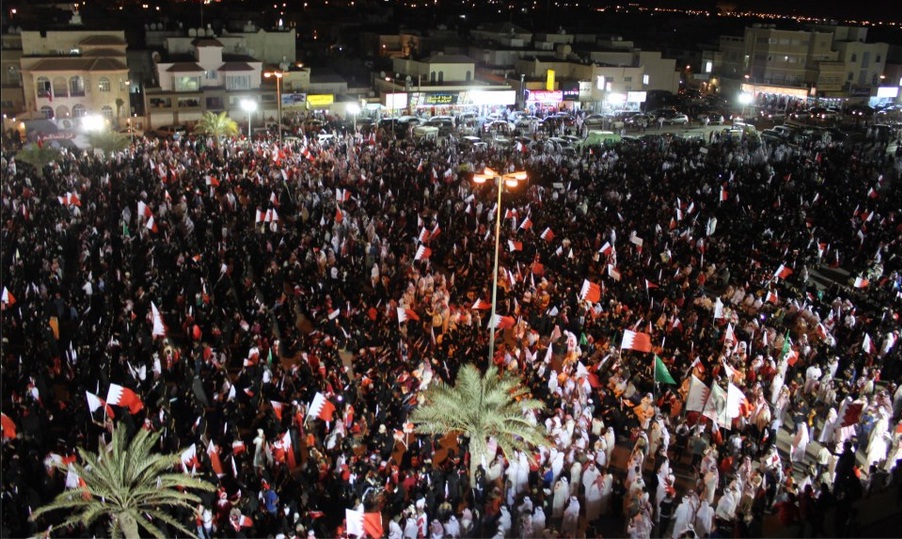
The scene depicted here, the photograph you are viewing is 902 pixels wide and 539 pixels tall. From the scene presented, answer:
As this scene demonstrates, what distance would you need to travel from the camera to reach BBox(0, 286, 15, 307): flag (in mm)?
16781

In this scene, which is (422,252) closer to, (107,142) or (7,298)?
(7,298)

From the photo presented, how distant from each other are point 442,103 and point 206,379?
123 ft

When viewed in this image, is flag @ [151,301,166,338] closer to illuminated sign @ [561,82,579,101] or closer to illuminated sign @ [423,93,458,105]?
illuminated sign @ [423,93,458,105]

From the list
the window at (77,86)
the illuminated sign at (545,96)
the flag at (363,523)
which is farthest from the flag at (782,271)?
the window at (77,86)

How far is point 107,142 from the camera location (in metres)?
35.8

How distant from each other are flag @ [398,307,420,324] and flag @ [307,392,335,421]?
4183mm

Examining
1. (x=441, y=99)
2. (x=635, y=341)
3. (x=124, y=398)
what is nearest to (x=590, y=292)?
(x=635, y=341)

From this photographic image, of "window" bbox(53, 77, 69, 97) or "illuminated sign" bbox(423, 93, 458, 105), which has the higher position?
"window" bbox(53, 77, 69, 97)

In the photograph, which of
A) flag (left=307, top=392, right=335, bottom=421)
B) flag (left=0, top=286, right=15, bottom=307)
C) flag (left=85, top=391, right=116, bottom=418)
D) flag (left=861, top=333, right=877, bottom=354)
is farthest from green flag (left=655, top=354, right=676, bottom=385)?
flag (left=0, top=286, right=15, bottom=307)

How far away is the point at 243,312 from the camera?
58.6 ft

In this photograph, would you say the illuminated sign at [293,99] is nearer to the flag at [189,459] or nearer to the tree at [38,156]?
the tree at [38,156]

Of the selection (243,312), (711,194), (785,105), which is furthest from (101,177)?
(785,105)

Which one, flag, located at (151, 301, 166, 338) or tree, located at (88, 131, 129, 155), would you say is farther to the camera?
tree, located at (88, 131, 129, 155)

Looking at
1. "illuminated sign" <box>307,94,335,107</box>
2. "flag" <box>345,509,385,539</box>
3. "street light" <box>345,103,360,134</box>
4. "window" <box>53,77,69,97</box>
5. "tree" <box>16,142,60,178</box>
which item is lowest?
"flag" <box>345,509,385,539</box>
